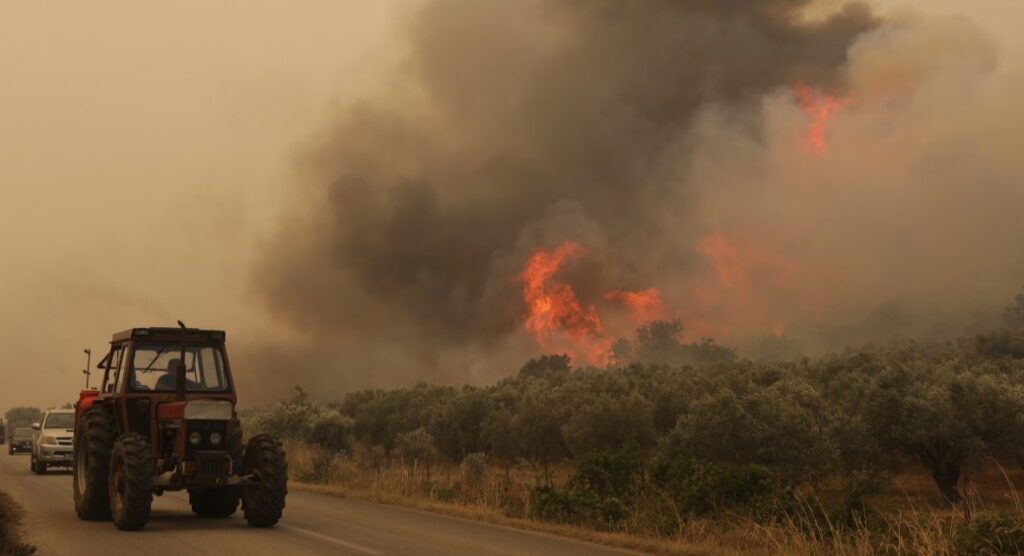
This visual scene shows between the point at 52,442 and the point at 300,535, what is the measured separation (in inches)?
721

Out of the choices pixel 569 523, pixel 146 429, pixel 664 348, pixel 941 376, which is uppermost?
pixel 664 348

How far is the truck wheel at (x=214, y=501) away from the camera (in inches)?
632

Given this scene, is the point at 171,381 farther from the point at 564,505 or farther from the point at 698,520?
the point at 698,520

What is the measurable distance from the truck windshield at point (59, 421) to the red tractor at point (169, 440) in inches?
586

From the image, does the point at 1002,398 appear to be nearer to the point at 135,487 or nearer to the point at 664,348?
the point at 135,487

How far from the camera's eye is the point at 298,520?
1580 cm

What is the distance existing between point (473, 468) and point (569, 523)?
10.9m

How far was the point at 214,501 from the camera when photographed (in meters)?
16.2

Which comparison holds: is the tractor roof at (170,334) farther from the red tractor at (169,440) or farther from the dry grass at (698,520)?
the dry grass at (698,520)

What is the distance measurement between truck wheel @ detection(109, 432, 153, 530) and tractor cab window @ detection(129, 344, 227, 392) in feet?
4.50

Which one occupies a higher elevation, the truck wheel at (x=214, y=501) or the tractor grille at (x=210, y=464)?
the tractor grille at (x=210, y=464)

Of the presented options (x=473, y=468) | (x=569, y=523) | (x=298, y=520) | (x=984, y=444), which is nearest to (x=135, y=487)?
(x=298, y=520)

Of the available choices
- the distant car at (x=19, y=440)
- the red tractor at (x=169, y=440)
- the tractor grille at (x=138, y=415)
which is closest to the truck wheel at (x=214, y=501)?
the red tractor at (x=169, y=440)

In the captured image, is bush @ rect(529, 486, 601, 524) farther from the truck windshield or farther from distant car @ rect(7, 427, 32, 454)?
distant car @ rect(7, 427, 32, 454)
